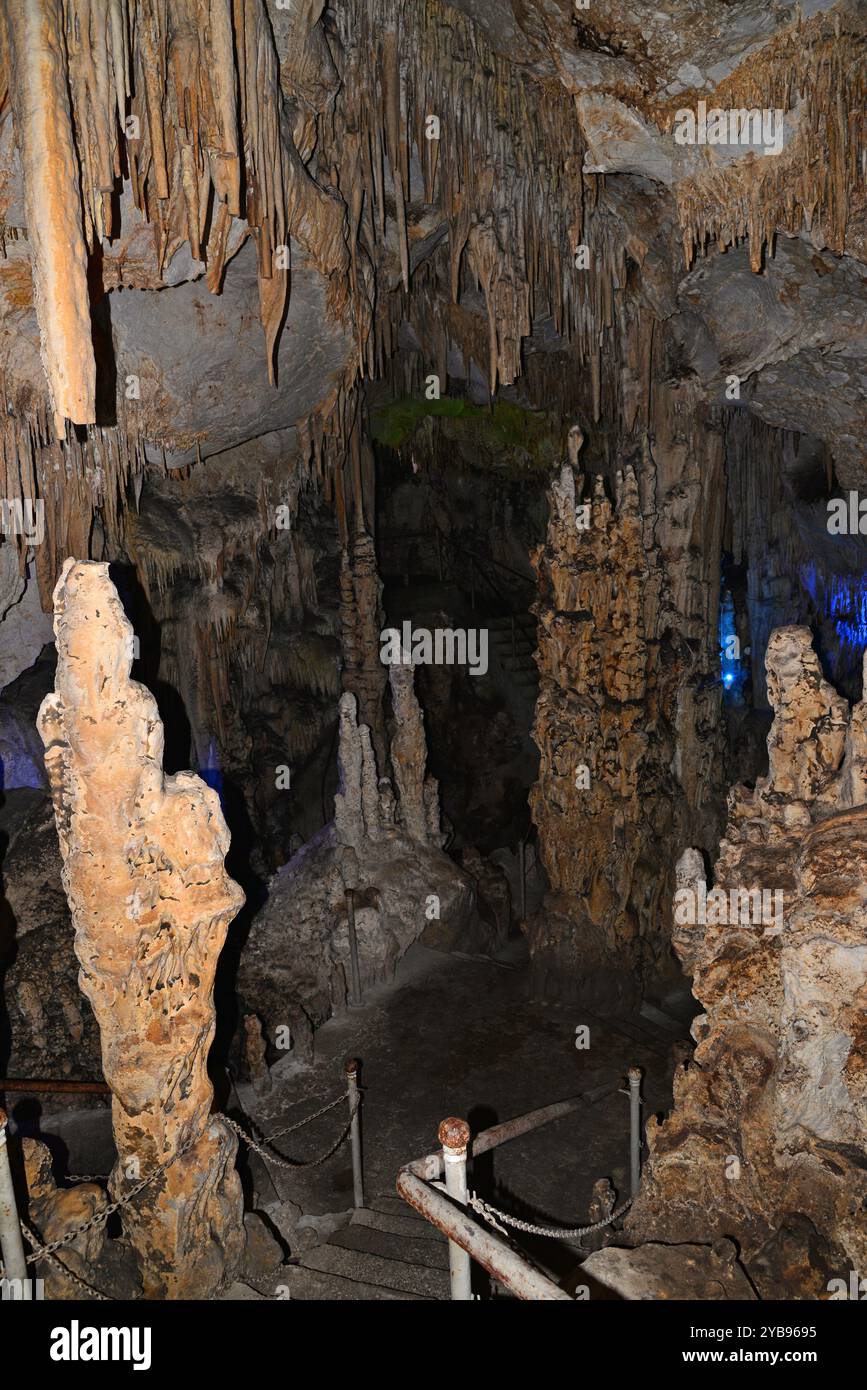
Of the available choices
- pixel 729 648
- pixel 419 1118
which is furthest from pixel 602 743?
pixel 729 648

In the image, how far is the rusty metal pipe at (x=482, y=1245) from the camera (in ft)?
9.15

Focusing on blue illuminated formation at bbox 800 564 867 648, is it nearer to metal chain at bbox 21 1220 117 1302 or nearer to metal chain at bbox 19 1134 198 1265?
metal chain at bbox 19 1134 198 1265

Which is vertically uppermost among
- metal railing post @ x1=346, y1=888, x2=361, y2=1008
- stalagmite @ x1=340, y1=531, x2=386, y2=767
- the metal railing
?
stalagmite @ x1=340, y1=531, x2=386, y2=767

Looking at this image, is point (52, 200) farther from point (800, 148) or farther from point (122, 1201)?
point (800, 148)

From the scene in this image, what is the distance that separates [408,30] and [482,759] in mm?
11758

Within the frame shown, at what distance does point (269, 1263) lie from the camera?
4.75 metres

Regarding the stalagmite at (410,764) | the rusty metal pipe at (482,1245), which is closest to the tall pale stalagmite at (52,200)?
the rusty metal pipe at (482,1245)

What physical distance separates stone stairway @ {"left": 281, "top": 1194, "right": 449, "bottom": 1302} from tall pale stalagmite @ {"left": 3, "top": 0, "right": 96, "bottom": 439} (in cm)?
436

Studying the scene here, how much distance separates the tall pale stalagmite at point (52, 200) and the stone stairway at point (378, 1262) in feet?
14.3

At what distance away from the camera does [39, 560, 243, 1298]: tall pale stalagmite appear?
4164 millimetres

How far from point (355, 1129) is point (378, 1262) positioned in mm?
779

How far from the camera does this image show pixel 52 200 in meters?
4.13

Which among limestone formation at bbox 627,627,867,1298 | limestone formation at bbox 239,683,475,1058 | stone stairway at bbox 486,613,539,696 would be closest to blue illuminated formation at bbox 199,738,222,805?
limestone formation at bbox 239,683,475,1058

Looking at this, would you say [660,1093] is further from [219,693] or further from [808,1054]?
[219,693]
